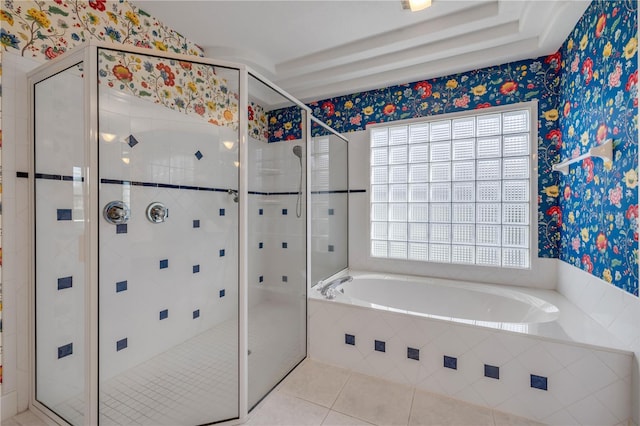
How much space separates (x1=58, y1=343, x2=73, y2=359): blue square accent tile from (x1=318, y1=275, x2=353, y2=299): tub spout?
60.2 inches

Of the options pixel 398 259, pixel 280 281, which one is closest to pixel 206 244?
pixel 280 281

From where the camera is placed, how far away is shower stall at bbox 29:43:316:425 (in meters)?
1.39

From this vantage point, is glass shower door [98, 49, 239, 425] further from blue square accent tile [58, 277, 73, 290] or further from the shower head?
the shower head

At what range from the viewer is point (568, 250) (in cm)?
211

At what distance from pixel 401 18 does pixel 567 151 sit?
159cm

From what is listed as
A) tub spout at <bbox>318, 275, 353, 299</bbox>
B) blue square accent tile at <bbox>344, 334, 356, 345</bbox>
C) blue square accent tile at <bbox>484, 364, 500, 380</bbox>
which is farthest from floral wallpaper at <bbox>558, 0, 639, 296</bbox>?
tub spout at <bbox>318, 275, 353, 299</bbox>

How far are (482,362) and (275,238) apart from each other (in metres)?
1.49

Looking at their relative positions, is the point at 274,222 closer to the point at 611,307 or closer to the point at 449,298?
the point at 449,298

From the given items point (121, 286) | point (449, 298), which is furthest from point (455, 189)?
point (121, 286)

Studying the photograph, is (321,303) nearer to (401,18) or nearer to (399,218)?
(399,218)

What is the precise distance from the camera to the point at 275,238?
6.68 feet

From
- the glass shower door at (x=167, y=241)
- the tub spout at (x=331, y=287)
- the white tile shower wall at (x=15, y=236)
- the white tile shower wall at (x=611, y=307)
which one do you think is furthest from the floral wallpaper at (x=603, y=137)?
the white tile shower wall at (x=15, y=236)

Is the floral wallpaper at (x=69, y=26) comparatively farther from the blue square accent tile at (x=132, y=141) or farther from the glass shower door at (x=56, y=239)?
the blue square accent tile at (x=132, y=141)

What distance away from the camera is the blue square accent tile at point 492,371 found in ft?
5.25
